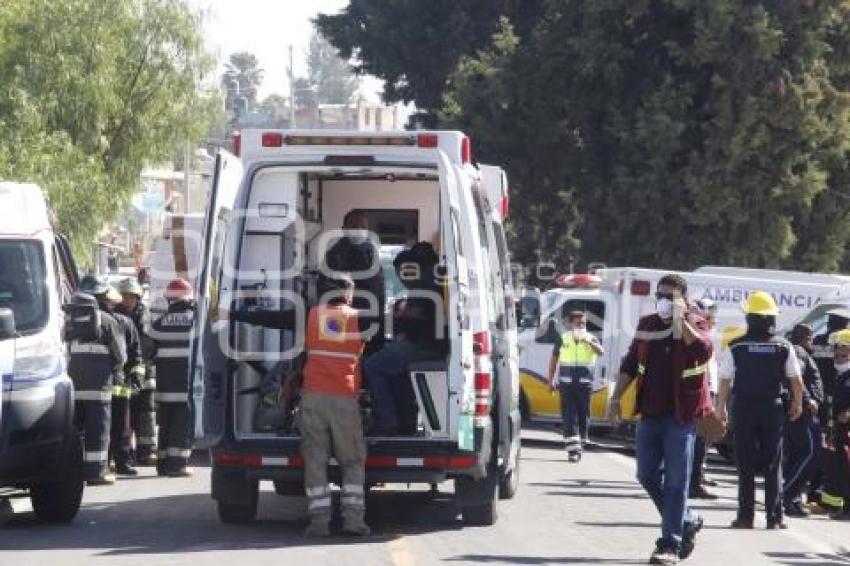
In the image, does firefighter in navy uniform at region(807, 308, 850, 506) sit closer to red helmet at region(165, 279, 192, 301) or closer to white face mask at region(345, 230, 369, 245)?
white face mask at region(345, 230, 369, 245)

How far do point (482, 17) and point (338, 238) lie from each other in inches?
1245

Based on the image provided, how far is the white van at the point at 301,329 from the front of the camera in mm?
12930

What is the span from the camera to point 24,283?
13.6m

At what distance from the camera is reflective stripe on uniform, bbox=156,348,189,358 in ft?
58.0

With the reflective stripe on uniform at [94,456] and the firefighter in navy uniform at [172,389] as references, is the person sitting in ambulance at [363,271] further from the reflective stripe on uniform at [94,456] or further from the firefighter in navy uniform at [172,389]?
the firefighter in navy uniform at [172,389]

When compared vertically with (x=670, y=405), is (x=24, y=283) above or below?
above

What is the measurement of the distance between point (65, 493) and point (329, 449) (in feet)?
6.73

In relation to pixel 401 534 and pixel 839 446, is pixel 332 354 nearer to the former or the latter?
pixel 401 534

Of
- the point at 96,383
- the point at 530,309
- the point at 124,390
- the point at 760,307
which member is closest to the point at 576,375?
the point at 530,309

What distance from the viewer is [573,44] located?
3916 centimetres

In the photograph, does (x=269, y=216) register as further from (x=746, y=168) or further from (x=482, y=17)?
(x=482, y=17)

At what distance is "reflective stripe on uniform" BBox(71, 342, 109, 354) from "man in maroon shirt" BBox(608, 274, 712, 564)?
18.0 feet

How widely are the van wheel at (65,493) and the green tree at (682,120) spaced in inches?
1002

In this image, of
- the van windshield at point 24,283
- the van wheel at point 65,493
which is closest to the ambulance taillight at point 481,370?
the van wheel at point 65,493
